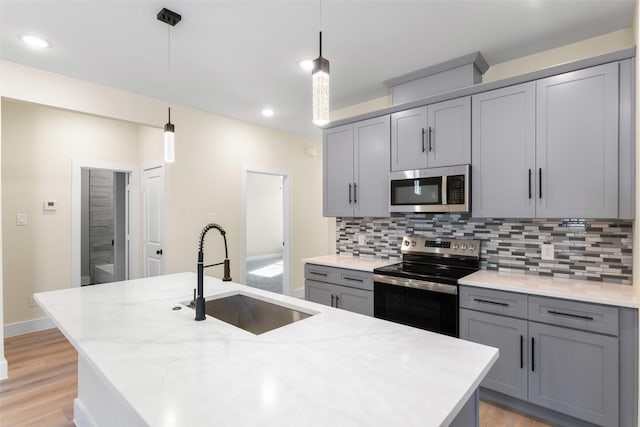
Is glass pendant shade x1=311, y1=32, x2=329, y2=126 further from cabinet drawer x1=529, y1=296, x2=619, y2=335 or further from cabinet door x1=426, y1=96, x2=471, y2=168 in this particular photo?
cabinet drawer x1=529, y1=296, x2=619, y2=335

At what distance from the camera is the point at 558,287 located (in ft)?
6.90

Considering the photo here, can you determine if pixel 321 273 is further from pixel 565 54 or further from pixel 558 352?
pixel 565 54

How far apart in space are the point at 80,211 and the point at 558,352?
495 cm

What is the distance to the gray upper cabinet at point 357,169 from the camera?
3119mm

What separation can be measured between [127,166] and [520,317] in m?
4.71

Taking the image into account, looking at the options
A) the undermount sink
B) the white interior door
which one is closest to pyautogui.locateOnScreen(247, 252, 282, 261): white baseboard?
the white interior door

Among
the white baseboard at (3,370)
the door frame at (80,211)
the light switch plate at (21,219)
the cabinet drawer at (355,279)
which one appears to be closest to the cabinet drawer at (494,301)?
the cabinet drawer at (355,279)

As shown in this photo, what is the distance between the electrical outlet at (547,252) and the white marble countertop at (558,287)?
15 centimetres

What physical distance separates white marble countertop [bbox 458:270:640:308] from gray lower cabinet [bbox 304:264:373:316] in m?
0.87

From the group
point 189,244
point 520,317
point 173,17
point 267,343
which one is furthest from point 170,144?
point 520,317

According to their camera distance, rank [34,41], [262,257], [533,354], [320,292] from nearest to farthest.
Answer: [533,354]
[34,41]
[320,292]
[262,257]

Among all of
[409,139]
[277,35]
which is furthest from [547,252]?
[277,35]

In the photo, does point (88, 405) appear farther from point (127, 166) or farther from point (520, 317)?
point (127, 166)

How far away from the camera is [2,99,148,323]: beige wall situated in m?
3.50
